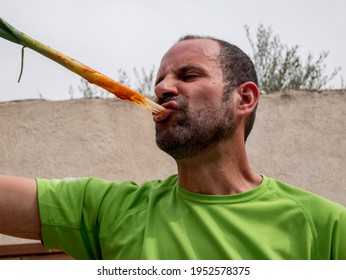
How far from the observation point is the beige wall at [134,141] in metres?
4.43

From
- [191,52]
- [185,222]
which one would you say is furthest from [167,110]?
[185,222]

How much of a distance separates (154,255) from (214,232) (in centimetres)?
18

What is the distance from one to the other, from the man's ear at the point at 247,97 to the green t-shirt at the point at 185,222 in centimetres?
26

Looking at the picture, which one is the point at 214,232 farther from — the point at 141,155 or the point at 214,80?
the point at 141,155

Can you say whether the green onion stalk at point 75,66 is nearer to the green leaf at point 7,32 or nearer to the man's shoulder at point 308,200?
the green leaf at point 7,32

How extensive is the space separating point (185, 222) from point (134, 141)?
289 cm

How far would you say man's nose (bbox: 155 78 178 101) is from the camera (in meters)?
1.78

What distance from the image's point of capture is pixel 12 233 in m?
1.72

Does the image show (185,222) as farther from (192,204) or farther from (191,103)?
(191,103)

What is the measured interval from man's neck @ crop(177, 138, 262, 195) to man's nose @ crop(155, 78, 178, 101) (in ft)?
0.67

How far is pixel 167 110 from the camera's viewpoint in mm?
1769

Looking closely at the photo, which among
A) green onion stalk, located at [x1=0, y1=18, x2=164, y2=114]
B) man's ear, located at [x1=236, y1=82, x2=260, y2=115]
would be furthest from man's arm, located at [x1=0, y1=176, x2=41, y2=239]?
man's ear, located at [x1=236, y1=82, x2=260, y2=115]

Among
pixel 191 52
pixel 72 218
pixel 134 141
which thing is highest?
pixel 191 52

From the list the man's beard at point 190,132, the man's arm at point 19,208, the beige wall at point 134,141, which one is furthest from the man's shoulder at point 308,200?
the beige wall at point 134,141
